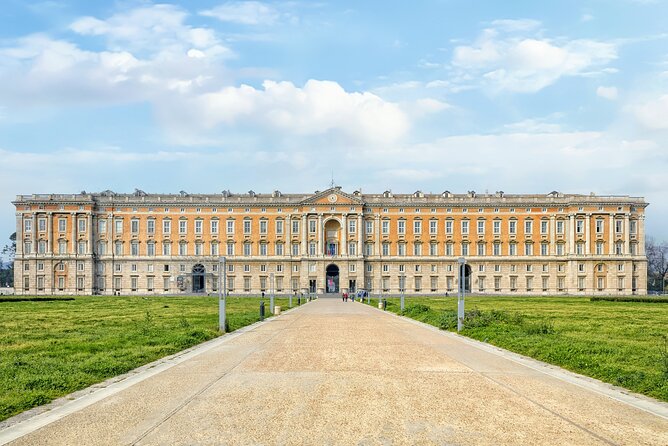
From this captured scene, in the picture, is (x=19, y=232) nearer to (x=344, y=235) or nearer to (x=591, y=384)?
(x=344, y=235)

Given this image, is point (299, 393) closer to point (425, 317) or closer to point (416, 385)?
point (416, 385)

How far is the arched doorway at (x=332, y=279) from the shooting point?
113 m

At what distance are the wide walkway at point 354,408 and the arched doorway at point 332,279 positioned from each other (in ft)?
312

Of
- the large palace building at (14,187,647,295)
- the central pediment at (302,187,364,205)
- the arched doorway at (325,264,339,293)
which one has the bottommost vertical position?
the arched doorway at (325,264,339,293)

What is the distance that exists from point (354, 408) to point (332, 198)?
103 meters

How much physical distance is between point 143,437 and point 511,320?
22.5m

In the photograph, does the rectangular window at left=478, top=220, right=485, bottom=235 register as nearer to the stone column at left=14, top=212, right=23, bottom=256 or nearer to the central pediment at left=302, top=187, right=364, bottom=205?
the central pediment at left=302, top=187, right=364, bottom=205

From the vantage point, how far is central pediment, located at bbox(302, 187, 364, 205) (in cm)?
11288

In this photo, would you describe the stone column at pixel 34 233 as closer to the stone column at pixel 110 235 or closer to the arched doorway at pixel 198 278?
the stone column at pixel 110 235

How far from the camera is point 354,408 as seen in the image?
10.9 m

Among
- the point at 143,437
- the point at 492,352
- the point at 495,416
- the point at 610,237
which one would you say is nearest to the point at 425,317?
the point at 492,352

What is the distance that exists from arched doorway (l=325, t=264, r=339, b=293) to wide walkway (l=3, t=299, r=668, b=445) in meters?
95.0

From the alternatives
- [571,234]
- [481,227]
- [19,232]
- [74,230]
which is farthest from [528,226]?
[19,232]

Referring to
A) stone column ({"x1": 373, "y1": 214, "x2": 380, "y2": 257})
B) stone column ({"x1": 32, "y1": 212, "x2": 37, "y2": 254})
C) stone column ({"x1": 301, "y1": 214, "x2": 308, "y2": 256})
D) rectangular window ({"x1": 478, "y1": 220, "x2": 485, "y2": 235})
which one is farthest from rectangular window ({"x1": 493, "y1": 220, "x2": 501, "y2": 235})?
stone column ({"x1": 32, "y1": 212, "x2": 37, "y2": 254})
